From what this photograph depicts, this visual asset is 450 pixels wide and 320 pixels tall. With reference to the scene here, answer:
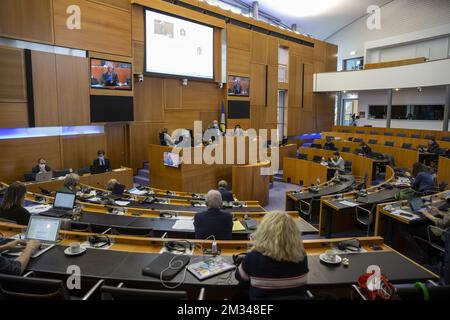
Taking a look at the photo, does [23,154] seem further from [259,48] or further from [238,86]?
[259,48]

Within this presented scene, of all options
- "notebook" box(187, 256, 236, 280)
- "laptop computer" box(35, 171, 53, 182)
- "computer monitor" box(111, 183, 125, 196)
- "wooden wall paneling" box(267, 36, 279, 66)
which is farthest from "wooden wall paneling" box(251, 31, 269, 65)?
"notebook" box(187, 256, 236, 280)

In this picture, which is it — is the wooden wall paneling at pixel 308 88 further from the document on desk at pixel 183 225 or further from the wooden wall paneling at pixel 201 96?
the document on desk at pixel 183 225

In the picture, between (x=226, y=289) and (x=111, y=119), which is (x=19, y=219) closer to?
(x=226, y=289)

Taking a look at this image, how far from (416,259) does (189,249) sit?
3.90m

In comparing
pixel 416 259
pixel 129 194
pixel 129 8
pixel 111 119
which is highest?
pixel 129 8

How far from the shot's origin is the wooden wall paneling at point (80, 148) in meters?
8.64

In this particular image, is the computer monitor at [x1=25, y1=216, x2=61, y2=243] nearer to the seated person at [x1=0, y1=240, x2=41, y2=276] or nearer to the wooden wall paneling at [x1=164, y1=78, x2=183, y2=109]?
the seated person at [x1=0, y1=240, x2=41, y2=276]

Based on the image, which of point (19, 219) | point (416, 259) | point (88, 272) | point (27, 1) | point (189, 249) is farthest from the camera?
point (27, 1)

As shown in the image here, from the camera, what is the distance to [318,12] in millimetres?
16984

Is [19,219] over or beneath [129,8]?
beneath

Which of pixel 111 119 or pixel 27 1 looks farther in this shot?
pixel 111 119

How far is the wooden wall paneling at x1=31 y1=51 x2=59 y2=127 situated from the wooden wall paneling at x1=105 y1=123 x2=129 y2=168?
1799 mm

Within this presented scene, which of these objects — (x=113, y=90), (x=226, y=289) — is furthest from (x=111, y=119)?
(x=226, y=289)

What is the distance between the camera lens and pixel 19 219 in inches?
145
